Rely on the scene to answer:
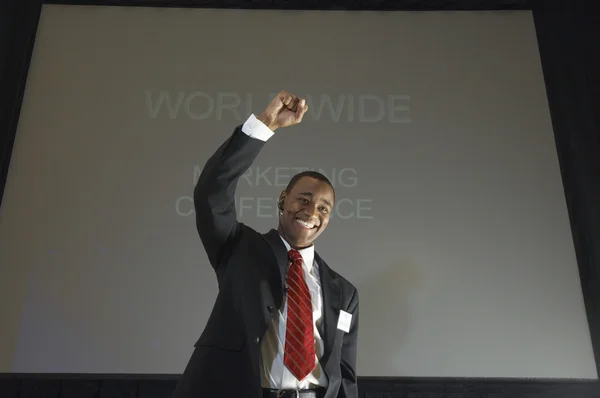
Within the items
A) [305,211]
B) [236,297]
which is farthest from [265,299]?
[305,211]

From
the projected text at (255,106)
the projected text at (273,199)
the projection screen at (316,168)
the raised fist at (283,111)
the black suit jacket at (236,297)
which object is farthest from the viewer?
the projected text at (255,106)

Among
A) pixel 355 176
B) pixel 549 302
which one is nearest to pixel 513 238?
pixel 549 302

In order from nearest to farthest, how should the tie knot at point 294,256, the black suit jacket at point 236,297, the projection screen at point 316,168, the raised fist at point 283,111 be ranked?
the black suit jacket at point 236,297
the raised fist at point 283,111
the tie knot at point 294,256
the projection screen at point 316,168

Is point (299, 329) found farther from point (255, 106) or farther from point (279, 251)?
point (255, 106)

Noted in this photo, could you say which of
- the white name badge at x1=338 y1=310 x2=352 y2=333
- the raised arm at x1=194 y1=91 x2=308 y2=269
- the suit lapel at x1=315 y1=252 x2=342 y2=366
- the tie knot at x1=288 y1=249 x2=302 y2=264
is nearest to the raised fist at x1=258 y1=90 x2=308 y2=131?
the raised arm at x1=194 y1=91 x2=308 y2=269

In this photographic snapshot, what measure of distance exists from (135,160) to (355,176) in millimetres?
1194

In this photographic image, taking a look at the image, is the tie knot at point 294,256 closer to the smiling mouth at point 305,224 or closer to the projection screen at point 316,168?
the smiling mouth at point 305,224

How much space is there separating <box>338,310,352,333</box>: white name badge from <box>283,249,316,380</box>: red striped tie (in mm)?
163

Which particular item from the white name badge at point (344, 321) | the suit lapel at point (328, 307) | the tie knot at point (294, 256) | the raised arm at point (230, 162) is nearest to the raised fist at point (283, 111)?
the raised arm at point (230, 162)

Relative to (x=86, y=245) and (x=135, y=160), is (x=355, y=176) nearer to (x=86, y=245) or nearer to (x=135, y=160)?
(x=135, y=160)

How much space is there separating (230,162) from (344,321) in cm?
60

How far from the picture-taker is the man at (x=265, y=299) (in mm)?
1462

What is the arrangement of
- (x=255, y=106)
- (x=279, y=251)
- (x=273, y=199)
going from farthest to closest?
(x=255, y=106) → (x=273, y=199) → (x=279, y=251)

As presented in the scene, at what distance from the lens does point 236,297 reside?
1.57 metres
